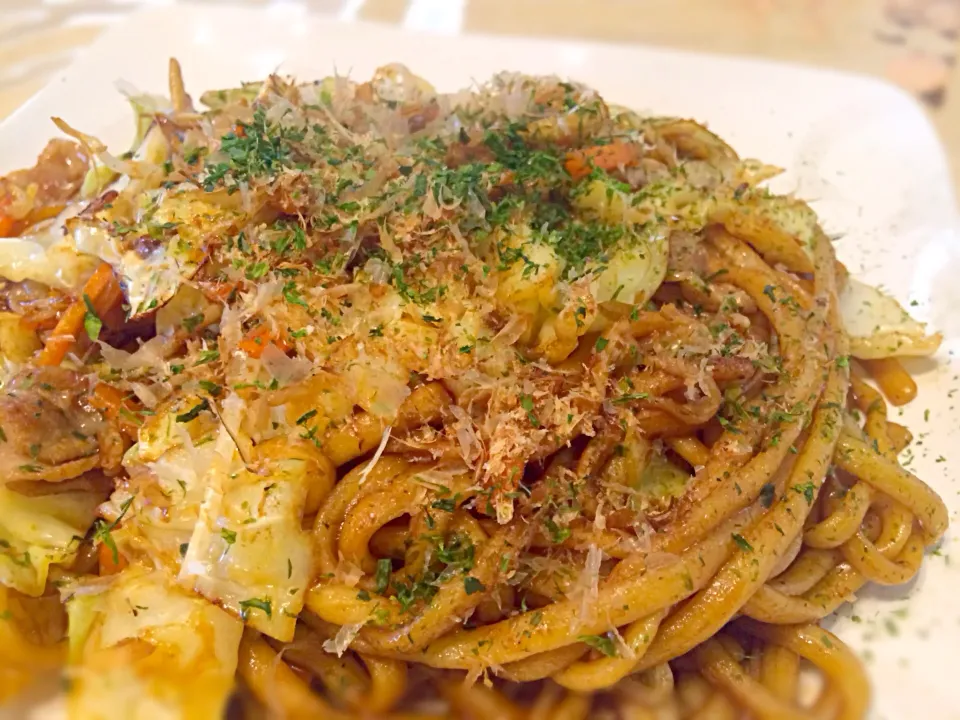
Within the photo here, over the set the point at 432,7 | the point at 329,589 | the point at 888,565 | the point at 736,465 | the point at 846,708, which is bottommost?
the point at 846,708

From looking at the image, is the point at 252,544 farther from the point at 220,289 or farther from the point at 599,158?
the point at 599,158

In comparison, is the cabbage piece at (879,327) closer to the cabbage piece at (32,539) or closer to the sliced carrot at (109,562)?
the sliced carrot at (109,562)

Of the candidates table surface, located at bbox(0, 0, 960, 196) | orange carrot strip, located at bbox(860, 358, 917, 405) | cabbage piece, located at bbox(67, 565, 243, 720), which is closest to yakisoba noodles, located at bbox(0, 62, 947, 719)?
cabbage piece, located at bbox(67, 565, 243, 720)

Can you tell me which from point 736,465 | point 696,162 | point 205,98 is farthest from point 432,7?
point 736,465

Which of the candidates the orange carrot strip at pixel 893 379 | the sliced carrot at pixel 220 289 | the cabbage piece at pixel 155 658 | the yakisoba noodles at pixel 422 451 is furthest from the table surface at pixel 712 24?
the cabbage piece at pixel 155 658

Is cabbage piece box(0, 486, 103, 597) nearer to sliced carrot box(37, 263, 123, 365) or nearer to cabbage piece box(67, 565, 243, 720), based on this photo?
cabbage piece box(67, 565, 243, 720)

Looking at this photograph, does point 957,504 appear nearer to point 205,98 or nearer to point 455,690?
point 455,690
